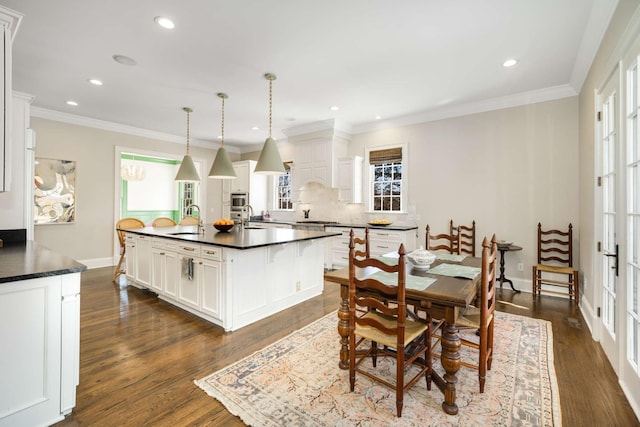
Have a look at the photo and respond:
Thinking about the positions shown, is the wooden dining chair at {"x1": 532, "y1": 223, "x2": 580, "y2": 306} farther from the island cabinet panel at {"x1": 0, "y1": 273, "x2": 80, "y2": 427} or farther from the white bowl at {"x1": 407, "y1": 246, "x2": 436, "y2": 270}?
the island cabinet panel at {"x1": 0, "y1": 273, "x2": 80, "y2": 427}

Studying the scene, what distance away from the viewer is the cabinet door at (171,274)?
11.7ft

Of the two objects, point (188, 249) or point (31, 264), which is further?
point (188, 249)

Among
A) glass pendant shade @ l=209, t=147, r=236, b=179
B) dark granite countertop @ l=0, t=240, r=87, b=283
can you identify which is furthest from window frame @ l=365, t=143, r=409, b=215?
dark granite countertop @ l=0, t=240, r=87, b=283

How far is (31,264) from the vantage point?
5.94 ft

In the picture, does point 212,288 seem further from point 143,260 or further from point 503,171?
point 503,171

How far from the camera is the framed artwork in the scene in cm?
512

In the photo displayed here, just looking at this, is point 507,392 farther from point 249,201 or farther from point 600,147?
point 249,201

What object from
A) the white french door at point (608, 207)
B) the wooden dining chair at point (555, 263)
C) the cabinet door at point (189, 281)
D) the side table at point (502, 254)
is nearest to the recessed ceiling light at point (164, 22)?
the cabinet door at point (189, 281)

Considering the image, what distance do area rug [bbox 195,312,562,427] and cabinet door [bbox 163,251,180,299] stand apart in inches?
63.7

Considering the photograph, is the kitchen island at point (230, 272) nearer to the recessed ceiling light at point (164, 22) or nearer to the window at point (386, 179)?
the recessed ceiling light at point (164, 22)

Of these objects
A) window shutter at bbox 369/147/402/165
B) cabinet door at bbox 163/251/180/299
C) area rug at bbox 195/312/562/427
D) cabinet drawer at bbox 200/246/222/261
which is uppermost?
window shutter at bbox 369/147/402/165

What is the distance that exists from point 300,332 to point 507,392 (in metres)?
1.72

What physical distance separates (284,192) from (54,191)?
14.5ft

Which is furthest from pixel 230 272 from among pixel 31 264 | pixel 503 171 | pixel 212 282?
pixel 503 171
